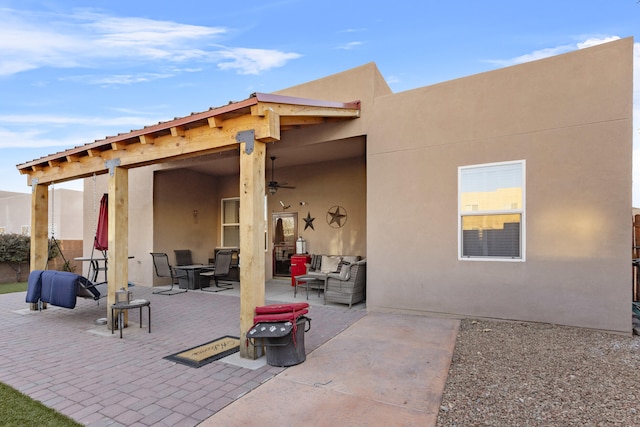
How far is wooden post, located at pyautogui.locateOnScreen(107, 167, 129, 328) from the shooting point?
4.97 m

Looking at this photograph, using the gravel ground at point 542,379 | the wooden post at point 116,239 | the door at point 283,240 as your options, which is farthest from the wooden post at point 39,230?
the gravel ground at point 542,379

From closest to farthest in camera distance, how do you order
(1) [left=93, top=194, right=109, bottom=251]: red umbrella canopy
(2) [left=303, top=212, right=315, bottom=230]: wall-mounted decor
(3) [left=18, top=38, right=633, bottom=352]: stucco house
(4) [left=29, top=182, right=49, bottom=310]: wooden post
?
(3) [left=18, top=38, right=633, bottom=352]: stucco house
(1) [left=93, top=194, right=109, bottom=251]: red umbrella canopy
(4) [left=29, top=182, right=49, bottom=310]: wooden post
(2) [left=303, top=212, right=315, bottom=230]: wall-mounted decor

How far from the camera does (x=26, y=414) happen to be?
2518mm

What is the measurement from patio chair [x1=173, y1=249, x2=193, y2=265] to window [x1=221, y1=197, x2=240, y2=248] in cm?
130

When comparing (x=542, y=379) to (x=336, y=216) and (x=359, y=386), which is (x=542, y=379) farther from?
(x=336, y=216)

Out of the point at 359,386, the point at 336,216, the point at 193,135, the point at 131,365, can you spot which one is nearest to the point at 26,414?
the point at 131,365

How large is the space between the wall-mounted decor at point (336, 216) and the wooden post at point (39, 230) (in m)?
6.00

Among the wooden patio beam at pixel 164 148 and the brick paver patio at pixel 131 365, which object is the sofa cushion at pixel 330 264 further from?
the wooden patio beam at pixel 164 148

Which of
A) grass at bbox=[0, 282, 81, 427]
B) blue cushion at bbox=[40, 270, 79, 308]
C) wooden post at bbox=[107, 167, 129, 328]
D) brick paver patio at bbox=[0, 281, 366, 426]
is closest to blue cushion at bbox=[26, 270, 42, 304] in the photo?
blue cushion at bbox=[40, 270, 79, 308]

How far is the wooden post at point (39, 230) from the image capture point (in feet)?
21.0

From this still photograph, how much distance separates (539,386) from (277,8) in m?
8.42

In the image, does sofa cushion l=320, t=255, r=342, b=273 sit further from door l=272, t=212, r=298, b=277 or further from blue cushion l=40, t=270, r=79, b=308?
blue cushion l=40, t=270, r=79, b=308

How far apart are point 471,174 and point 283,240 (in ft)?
19.0

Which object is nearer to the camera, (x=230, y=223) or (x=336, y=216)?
(x=336, y=216)
